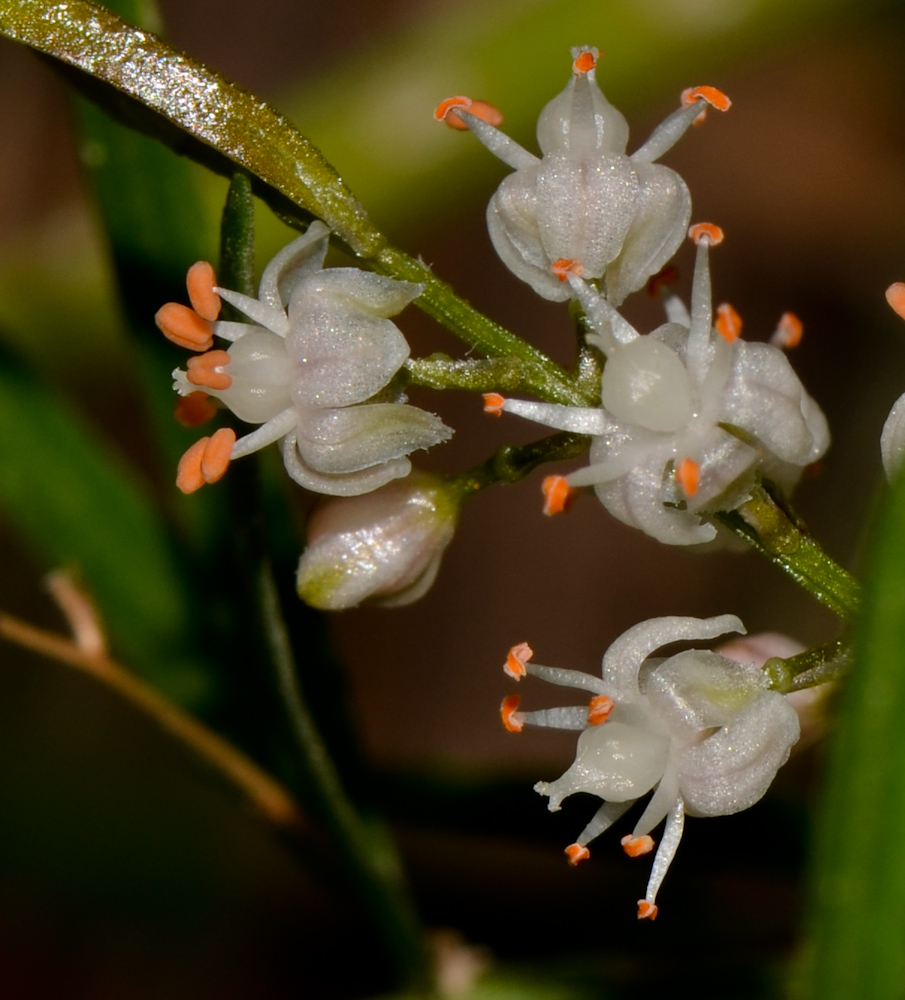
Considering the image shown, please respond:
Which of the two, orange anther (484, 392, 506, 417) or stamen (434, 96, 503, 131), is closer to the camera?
orange anther (484, 392, 506, 417)

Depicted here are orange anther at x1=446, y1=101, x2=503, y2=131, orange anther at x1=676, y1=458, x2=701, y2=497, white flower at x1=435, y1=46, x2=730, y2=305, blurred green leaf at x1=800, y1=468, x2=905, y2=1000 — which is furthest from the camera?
orange anther at x1=446, y1=101, x2=503, y2=131

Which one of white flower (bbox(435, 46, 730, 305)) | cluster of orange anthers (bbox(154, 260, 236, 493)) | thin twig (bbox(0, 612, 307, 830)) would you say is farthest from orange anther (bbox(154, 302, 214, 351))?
thin twig (bbox(0, 612, 307, 830))

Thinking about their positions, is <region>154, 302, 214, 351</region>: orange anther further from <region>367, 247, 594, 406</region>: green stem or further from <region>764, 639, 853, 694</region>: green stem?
<region>764, 639, 853, 694</region>: green stem

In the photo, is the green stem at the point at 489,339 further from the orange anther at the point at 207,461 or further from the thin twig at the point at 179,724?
the thin twig at the point at 179,724

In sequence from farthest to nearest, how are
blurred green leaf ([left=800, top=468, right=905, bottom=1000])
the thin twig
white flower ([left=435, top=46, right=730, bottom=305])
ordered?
the thin twig
white flower ([left=435, top=46, right=730, bottom=305])
blurred green leaf ([left=800, top=468, right=905, bottom=1000])

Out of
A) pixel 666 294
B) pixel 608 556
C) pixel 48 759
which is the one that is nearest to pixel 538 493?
pixel 608 556

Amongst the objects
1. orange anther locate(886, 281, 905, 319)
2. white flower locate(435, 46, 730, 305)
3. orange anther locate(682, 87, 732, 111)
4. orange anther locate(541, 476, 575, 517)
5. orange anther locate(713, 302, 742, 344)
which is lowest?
orange anther locate(541, 476, 575, 517)

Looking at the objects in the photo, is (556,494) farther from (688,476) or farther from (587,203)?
(587,203)

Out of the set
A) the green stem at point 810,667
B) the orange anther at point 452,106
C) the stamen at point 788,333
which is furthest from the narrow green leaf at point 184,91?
the green stem at point 810,667
